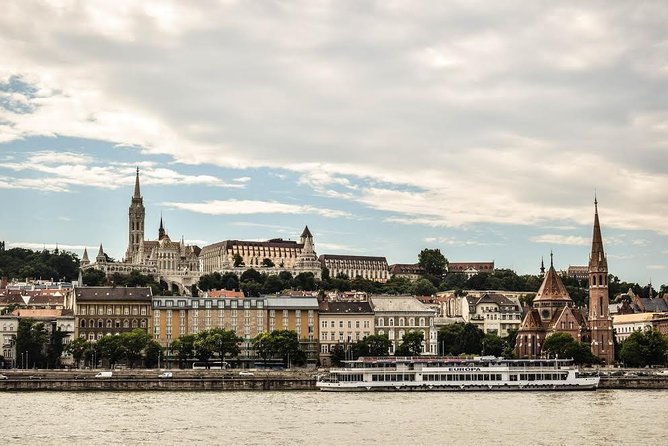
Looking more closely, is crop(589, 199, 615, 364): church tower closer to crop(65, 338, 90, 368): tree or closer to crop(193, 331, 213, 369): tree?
crop(193, 331, 213, 369): tree

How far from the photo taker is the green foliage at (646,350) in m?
113

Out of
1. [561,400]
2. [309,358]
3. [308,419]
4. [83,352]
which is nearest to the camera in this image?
[308,419]

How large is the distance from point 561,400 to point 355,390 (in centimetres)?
1661

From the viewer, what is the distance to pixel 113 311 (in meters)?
123

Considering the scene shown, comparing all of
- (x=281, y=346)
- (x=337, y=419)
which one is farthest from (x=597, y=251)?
(x=337, y=419)

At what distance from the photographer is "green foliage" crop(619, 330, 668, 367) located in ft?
370

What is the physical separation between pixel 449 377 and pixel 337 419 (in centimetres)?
2804

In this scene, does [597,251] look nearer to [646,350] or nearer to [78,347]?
[646,350]

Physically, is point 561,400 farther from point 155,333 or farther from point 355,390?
point 155,333

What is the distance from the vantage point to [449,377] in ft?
293

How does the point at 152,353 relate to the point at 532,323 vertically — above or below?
below

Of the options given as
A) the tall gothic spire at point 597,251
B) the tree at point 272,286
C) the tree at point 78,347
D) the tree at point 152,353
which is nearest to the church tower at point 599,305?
the tall gothic spire at point 597,251

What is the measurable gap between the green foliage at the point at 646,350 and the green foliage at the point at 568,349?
346 cm

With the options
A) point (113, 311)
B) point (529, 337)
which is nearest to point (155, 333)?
point (113, 311)
